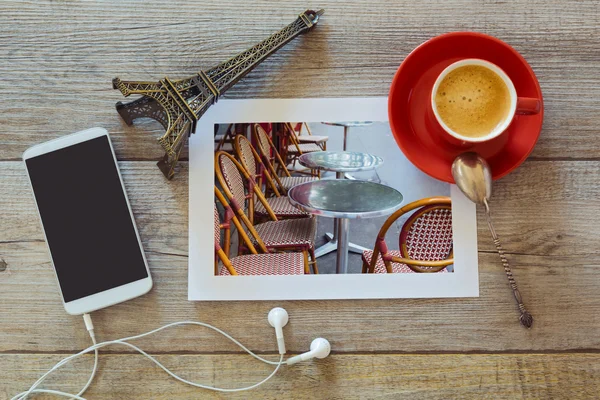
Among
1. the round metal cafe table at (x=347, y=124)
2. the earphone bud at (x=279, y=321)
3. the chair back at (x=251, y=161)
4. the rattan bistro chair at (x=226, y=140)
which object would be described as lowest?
the earphone bud at (x=279, y=321)

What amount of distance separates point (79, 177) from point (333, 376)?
1.49ft

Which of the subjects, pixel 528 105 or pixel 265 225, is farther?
pixel 265 225

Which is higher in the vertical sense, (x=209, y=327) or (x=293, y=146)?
(x=293, y=146)

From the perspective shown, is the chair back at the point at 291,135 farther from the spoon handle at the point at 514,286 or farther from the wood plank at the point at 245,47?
the spoon handle at the point at 514,286

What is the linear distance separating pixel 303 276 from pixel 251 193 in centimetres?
15

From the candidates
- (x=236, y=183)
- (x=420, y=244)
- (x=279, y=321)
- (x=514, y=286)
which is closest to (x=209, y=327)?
(x=279, y=321)

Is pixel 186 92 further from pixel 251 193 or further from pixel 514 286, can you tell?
pixel 514 286

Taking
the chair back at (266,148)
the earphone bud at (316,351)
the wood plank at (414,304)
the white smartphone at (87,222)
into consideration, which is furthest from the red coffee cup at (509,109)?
the white smartphone at (87,222)

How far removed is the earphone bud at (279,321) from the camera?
0.62m

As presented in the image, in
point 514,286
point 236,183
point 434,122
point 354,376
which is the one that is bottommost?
point 354,376

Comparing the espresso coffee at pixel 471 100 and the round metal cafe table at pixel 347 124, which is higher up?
the espresso coffee at pixel 471 100

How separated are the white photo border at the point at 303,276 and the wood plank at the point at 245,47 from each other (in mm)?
25

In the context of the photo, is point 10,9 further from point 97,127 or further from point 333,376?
point 333,376

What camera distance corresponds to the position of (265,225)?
674 mm
